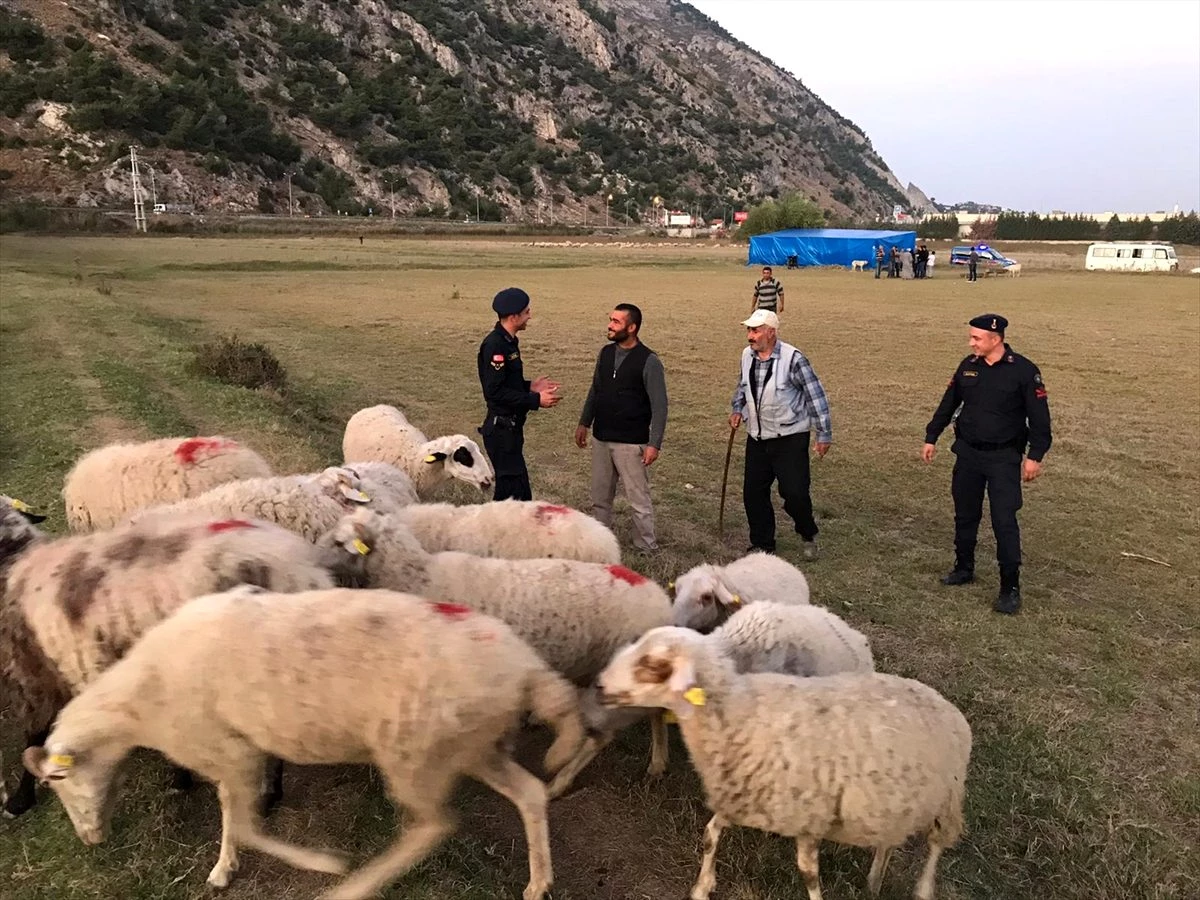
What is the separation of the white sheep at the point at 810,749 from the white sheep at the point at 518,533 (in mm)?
1775

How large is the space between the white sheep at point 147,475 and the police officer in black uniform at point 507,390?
6.44 feet

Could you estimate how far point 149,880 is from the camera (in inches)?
132

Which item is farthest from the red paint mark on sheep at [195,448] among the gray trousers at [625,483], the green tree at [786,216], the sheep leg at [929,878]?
the green tree at [786,216]

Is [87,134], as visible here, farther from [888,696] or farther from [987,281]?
[888,696]

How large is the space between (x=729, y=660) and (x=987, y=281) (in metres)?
47.1

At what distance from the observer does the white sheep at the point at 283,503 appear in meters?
4.98

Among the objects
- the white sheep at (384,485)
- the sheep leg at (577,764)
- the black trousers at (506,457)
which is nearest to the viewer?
the sheep leg at (577,764)

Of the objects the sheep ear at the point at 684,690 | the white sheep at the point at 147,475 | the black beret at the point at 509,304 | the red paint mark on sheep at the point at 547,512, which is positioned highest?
the black beret at the point at 509,304

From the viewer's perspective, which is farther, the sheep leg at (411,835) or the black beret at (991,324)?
the black beret at (991,324)

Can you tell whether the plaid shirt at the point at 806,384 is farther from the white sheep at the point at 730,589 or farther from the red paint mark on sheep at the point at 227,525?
the red paint mark on sheep at the point at 227,525

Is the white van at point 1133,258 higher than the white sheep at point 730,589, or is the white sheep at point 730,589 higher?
the white van at point 1133,258

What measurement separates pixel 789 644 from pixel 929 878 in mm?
1224

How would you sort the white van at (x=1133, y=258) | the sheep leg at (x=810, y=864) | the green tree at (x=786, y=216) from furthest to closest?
1. the green tree at (x=786, y=216)
2. the white van at (x=1133, y=258)
3. the sheep leg at (x=810, y=864)

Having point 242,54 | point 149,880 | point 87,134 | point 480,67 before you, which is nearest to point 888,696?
point 149,880
